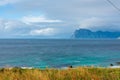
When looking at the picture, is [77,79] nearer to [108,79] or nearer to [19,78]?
[108,79]

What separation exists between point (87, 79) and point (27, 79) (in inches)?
109

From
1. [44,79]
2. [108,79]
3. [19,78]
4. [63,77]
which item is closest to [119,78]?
[108,79]

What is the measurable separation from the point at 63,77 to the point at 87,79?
3.89 ft

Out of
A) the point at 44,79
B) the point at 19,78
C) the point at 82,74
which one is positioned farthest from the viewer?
the point at 82,74

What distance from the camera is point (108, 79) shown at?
14859mm

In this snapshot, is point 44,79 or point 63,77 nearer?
point 44,79

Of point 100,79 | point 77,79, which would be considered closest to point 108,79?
point 100,79

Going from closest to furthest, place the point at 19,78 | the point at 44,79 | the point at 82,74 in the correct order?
the point at 44,79, the point at 19,78, the point at 82,74

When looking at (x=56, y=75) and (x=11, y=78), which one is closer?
(x=11, y=78)

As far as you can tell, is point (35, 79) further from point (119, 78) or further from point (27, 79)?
point (119, 78)

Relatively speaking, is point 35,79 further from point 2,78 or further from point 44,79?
point 2,78

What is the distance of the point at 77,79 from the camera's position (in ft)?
47.9

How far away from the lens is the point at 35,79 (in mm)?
13992

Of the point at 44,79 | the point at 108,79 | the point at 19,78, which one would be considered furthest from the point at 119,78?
the point at 19,78
